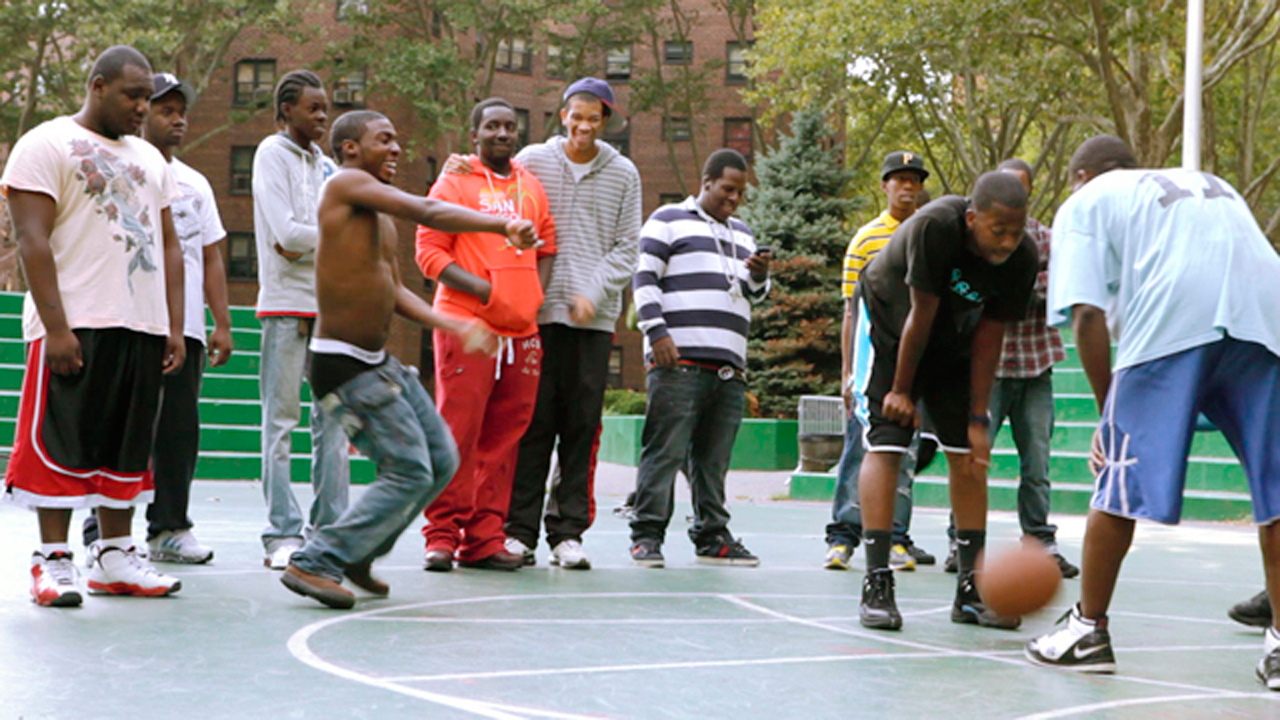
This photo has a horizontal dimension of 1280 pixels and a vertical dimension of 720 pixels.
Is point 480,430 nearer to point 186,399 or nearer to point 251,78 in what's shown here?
point 186,399

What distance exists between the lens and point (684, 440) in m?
7.29

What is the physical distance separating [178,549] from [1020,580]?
13.4ft

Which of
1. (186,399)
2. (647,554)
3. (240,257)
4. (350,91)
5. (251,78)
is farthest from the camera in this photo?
(240,257)

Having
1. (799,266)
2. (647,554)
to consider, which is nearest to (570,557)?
(647,554)

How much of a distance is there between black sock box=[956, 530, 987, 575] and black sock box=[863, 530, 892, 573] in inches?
16.4

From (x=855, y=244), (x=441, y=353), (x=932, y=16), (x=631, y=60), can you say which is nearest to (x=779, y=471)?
(x=932, y=16)

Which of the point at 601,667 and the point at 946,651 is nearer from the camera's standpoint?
the point at 601,667

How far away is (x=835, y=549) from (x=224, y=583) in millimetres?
3203

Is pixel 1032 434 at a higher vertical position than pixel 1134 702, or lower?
higher

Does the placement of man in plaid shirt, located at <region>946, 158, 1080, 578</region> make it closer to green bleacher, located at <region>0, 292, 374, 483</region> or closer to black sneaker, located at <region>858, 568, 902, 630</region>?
black sneaker, located at <region>858, 568, 902, 630</region>

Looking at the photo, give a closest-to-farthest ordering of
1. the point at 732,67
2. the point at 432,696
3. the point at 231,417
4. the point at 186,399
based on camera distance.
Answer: the point at 432,696, the point at 186,399, the point at 231,417, the point at 732,67

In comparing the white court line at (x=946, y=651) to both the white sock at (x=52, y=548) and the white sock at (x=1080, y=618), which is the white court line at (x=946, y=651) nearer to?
the white sock at (x=1080, y=618)

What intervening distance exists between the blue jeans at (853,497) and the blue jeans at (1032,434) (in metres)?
0.30

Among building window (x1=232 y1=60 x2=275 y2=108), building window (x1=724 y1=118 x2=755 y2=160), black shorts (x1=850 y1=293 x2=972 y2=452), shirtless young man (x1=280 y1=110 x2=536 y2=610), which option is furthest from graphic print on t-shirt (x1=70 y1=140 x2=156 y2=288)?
building window (x1=724 y1=118 x2=755 y2=160)
